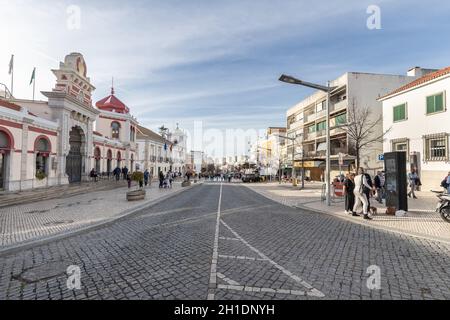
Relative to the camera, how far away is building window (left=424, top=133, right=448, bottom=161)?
1742 centimetres

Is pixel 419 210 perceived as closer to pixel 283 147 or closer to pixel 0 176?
pixel 0 176

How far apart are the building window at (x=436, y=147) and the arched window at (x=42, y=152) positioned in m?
29.9

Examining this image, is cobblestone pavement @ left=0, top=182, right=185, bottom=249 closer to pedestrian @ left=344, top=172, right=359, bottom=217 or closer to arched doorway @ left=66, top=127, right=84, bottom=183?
pedestrian @ left=344, top=172, right=359, bottom=217

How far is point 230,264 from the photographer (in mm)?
4668

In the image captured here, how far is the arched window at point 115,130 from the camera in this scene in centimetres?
3876

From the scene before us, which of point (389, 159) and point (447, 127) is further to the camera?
point (447, 127)

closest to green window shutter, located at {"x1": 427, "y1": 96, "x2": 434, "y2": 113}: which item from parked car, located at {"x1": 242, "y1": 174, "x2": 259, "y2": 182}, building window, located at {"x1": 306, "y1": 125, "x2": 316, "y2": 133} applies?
building window, located at {"x1": 306, "y1": 125, "x2": 316, "y2": 133}

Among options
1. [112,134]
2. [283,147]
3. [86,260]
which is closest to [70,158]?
[112,134]

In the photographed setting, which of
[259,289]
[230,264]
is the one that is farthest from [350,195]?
[259,289]

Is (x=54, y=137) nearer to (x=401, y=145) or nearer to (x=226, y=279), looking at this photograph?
(x=226, y=279)

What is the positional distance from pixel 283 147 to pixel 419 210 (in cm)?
4769

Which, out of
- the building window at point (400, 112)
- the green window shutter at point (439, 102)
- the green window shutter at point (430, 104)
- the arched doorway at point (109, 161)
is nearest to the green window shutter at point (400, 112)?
the building window at point (400, 112)
